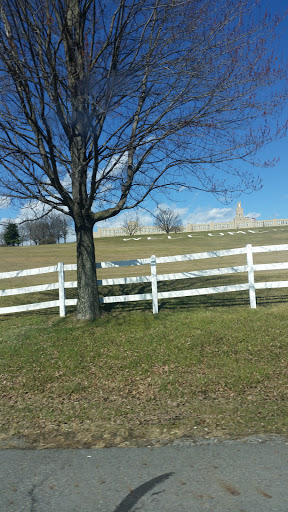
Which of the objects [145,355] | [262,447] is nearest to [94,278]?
[145,355]

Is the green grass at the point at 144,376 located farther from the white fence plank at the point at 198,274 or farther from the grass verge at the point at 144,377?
the white fence plank at the point at 198,274

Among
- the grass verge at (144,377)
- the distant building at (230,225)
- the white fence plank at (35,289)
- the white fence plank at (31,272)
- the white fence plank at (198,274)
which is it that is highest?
the distant building at (230,225)

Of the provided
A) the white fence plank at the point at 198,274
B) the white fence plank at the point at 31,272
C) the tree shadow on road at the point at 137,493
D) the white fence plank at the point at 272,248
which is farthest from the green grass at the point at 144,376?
the white fence plank at the point at 272,248

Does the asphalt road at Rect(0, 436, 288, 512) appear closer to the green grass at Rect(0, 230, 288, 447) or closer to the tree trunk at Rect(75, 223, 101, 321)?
the green grass at Rect(0, 230, 288, 447)

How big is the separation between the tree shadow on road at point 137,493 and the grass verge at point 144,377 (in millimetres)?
887

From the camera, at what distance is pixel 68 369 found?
7.14 m

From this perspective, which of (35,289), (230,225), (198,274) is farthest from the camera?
(230,225)

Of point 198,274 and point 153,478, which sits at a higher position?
point 198,274

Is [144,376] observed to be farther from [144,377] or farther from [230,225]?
[230,225]

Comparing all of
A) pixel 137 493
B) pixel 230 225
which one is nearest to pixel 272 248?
pixel 137 493

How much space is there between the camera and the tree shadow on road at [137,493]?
3.16m

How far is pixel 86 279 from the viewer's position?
31.7 feet

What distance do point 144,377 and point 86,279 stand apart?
353 cm

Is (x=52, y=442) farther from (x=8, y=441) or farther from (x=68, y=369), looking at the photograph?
(x=68, y=369)
